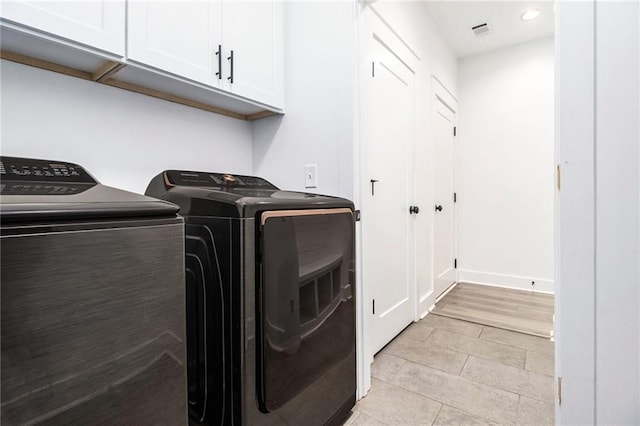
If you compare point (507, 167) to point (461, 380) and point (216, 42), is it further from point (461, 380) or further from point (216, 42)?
point (216, 42)

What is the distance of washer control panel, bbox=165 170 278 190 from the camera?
1396mm

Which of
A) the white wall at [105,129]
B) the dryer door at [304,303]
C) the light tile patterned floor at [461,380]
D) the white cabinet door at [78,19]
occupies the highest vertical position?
the white cabinet door at [78,19]

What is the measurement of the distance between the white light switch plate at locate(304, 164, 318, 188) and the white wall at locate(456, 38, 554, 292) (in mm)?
2787

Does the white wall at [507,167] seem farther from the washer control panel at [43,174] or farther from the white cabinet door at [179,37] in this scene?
the washer control panel at [43,174]

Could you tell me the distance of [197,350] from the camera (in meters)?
1.14

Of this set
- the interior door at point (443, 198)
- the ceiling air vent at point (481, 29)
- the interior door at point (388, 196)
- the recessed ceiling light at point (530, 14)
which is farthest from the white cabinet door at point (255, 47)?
the recessed ceiling light at point (530, 14)

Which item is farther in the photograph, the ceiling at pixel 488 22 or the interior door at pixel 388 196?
the ceiling at pixel 488 22

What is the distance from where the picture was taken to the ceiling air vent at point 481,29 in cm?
306

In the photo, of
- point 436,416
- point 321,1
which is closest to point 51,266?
point 436,416

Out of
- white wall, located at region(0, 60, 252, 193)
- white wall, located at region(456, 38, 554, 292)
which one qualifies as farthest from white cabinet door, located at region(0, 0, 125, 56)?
white wall, located at region(456, 38, 554, 292)

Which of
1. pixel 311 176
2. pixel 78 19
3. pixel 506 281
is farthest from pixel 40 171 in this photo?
Result: pixel 506 281

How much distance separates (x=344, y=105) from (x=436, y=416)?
1.62 metres

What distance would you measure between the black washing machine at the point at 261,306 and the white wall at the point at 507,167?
123 inches

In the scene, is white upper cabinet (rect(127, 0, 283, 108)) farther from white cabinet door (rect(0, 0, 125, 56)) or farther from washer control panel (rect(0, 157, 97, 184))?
washer control panel (rect(0, 157, 97, 184))
